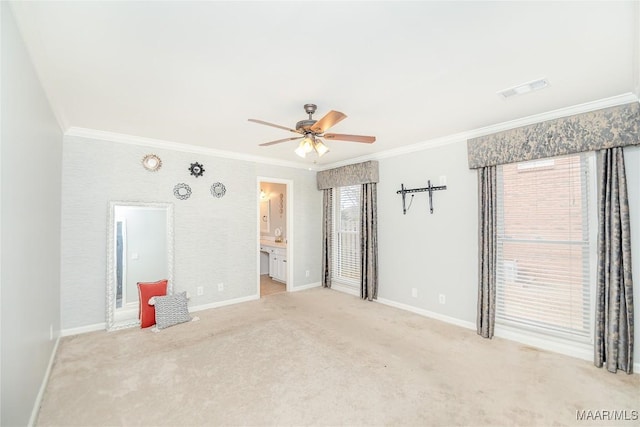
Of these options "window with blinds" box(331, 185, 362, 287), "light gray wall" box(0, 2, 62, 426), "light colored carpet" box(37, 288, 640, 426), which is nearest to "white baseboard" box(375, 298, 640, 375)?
"light colored carpet" box(37, 288, 640, 426)

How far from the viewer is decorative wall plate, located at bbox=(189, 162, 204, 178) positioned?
Answer: 4.32 m

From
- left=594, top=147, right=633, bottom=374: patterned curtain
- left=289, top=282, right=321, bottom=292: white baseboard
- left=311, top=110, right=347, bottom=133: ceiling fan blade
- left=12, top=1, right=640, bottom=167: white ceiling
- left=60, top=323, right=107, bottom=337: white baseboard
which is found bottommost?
left=289, top=282, right=321, bottom=292: white baseboard

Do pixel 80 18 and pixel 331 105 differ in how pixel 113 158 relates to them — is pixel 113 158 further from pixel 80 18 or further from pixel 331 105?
pixel 331 105

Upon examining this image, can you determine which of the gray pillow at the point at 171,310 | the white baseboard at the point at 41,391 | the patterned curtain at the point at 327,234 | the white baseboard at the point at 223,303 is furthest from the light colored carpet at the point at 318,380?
the patterned curtain at the point at 327,234

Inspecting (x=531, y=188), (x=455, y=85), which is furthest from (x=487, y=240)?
(x=455, y=85)

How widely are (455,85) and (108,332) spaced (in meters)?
4.62

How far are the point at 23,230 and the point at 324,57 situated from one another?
2256 mm

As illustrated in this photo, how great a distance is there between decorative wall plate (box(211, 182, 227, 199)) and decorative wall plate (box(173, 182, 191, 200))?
357 millimetres

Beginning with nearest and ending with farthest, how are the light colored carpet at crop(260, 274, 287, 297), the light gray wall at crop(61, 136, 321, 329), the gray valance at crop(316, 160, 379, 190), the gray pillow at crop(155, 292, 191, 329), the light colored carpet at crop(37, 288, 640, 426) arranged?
the light colored carpet at crop(37, 288, 640, 426) → the light gray wall at crop(61, 136, 321, 329) → the gray pillow at crop(155, 292, 191, 329) → the gray valance at crop(316, 160, 379, 190) → the light colored carpet at crop(260, 274, 287, 297)

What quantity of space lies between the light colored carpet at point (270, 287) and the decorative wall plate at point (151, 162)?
274cm

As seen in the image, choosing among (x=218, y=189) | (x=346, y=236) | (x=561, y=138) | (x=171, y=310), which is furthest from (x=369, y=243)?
(x=171, y=310)

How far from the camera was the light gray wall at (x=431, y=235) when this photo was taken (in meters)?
3.71

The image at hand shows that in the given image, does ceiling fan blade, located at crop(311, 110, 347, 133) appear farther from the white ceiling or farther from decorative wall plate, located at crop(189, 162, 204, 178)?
decorative wall plate, located at crop(189, 162, 204, 178)

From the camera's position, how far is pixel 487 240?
3377mm
